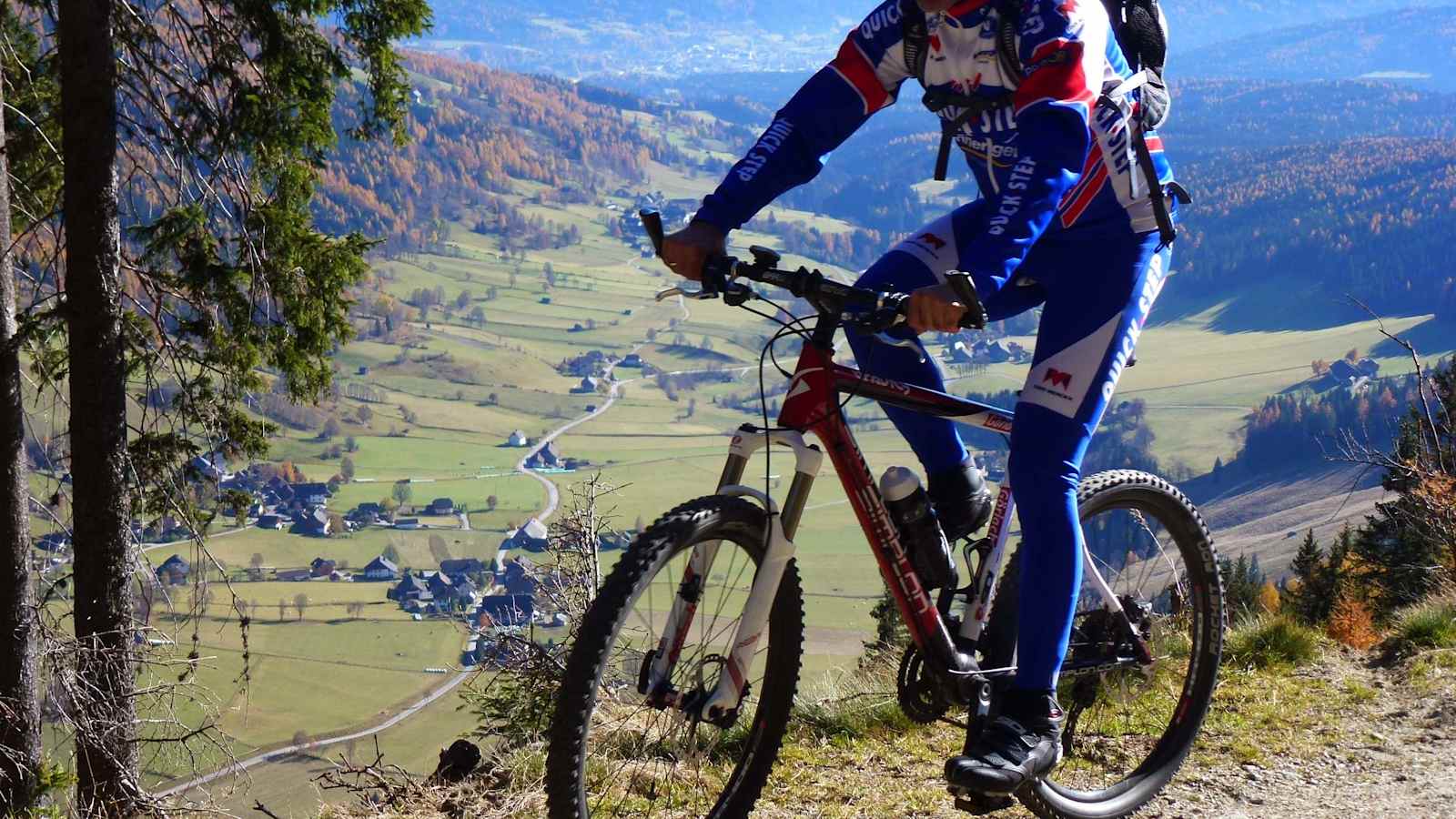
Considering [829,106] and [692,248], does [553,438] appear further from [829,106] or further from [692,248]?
[692,248]

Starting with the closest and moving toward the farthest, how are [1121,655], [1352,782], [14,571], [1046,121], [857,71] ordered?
[1046,121] → [857,71] → [1121,655] → [1352,782] → [14,571]

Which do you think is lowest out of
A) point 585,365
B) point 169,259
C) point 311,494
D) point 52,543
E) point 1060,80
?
point 311,494

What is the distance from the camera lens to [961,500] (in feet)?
13.4

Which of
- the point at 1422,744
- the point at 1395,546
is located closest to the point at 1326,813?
the point at 1422,744

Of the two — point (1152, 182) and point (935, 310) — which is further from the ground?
point (1152, 182)

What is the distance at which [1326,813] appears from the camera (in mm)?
4367

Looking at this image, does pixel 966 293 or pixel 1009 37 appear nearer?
pixel 966 293

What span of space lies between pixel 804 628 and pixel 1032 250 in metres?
1.44

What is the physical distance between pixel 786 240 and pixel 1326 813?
19048cm

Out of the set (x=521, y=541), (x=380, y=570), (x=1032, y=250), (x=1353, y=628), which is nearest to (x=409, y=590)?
(x=380, y=570)

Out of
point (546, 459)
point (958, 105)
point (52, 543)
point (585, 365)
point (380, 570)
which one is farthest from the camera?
point (585, 365)

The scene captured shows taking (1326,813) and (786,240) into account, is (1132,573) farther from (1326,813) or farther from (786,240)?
(786,240)

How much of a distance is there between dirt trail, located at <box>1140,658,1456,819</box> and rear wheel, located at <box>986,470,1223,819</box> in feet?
0.49

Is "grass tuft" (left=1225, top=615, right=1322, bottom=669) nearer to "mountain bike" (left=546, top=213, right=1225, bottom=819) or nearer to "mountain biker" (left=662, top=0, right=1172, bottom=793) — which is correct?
"mountain bike" (left=546, top=213, right=1225, bottom=819)
